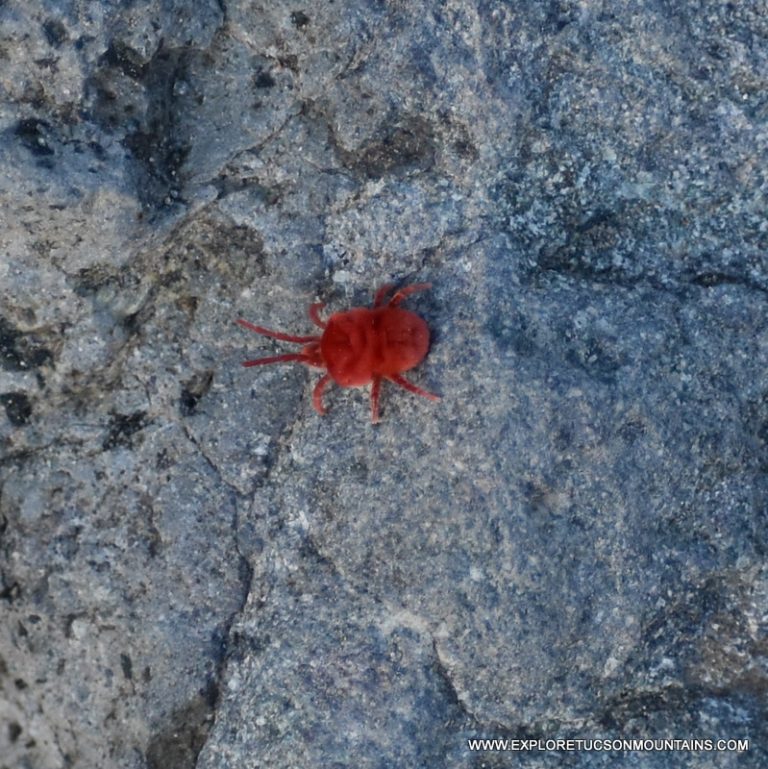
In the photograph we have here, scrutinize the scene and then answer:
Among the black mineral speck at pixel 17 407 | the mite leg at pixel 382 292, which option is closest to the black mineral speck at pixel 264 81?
the mite leg at pixel 382 292

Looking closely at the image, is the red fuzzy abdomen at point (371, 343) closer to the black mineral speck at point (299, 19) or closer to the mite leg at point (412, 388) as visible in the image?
the mite leg at point (412, 388)

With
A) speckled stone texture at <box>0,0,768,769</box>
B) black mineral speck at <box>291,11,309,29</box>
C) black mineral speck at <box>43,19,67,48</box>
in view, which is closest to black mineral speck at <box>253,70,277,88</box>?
speckled stone texture at <box>0,0,768,769</box>

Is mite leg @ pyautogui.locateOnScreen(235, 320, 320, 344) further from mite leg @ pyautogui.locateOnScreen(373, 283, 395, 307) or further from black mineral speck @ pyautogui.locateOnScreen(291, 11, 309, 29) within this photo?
black mineral speck @ pyautogui.locateOnScreen(291, 11, 309, 29)

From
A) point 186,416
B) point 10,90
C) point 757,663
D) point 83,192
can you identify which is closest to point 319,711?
point 186,416

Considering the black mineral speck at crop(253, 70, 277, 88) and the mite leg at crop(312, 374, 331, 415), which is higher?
the black mineral speck at crop(253, 70, 277, 88)

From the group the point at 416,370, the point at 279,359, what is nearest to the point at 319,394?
the point at 279,359

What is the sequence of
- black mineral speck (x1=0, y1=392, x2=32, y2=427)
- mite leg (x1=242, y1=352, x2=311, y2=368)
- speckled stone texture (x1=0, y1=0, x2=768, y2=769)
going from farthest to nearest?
black mineral speck (x1=0, y1=392, x2=32, y2=427) < mite leg (x1=242, y1=352, x2=311, y2=368) < speckled stone texture (x1=0, y1=0, x2=768, y2=769)
